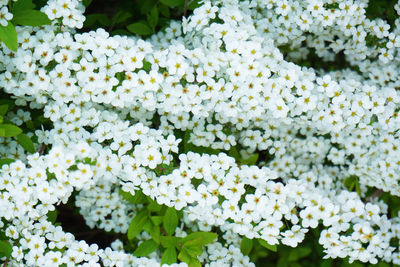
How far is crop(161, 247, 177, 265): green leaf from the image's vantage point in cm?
383

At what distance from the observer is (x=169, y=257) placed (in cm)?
386

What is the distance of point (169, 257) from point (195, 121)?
119cm

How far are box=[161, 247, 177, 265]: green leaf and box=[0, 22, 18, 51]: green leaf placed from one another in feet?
6.10

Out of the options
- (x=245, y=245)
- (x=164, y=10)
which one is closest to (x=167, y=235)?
(x=245, y=245)

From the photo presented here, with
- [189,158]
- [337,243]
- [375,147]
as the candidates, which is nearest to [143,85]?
[189,158]

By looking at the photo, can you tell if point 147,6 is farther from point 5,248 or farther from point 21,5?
point 5,248

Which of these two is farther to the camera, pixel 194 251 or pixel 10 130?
pixel 194 251

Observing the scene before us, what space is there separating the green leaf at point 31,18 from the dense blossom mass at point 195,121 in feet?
0.35

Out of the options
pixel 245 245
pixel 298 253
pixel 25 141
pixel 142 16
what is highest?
pixel 142 16

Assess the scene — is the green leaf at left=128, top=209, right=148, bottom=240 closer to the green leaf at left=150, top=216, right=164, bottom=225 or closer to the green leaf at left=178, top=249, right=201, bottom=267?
the green leaf at left=150, top=216, right=164, bottom=225

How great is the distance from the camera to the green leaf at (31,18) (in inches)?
142

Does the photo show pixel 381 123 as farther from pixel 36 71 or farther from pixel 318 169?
pixel 36 71

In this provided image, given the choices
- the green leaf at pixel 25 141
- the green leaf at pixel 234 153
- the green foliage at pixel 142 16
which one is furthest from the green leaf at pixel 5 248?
the green foliage at pixel 142 16

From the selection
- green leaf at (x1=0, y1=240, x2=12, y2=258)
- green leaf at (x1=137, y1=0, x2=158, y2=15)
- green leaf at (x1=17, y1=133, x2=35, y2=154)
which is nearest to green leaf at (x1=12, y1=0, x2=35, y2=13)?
green leaf at (x1=17, y1=133, x2=35, y2=154)
